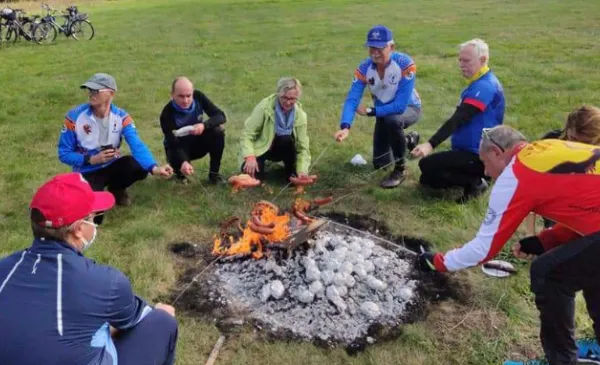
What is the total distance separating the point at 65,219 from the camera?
2.34 metres

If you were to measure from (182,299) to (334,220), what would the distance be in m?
1.71

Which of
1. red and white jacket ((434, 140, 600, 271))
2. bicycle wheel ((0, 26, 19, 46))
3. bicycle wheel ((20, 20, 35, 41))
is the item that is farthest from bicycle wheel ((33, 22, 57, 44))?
red and white jacket ((434, 140, 600, 271))

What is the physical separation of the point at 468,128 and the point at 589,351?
256cm

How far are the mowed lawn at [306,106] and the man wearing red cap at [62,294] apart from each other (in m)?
1.13

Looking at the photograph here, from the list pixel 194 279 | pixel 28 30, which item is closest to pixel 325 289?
pixel 194 279

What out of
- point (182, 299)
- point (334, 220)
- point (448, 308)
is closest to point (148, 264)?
point (182, 299)

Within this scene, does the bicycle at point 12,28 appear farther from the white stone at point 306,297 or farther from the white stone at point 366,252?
the white stone at point 306,297

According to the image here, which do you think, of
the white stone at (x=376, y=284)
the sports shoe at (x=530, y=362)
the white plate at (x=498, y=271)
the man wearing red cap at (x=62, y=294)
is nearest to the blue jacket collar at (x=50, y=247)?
the man wearing red cap at (x=62, y=294)

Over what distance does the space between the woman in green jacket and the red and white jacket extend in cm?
290

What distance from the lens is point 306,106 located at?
919 centimetres

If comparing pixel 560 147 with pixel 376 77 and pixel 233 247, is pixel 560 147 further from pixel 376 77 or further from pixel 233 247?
pixel 376 77

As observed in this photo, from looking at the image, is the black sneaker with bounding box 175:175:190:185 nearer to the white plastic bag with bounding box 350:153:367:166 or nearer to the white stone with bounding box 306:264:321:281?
the white plastic bag with bounding box 350:153:367:166

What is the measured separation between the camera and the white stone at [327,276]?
12.8 feet

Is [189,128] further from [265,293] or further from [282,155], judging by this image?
[265,293]
